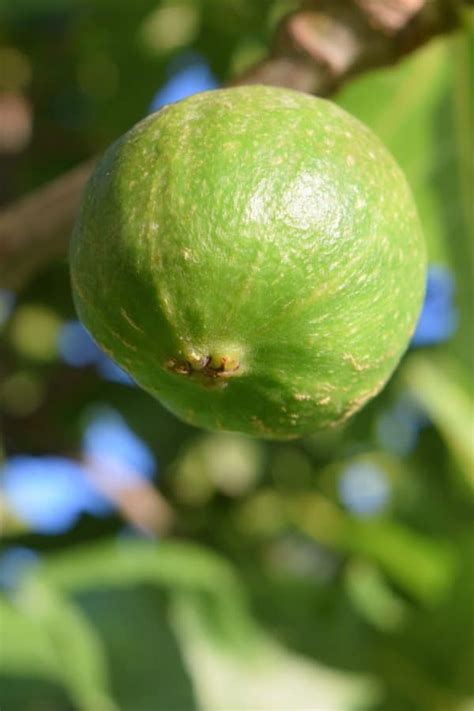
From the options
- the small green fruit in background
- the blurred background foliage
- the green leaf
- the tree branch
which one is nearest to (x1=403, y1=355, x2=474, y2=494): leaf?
the blurred background foliage

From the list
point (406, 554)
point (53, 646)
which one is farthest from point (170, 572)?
point (406, 554)

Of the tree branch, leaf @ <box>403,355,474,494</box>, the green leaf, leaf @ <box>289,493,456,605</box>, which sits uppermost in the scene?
the tree branch

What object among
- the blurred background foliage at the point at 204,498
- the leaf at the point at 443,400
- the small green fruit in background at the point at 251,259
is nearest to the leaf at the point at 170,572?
the blurred background foliage at the point at 204,498

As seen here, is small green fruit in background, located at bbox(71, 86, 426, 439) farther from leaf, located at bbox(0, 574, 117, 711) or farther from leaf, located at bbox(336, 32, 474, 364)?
leaf, located at bbox(0, 574, 117, 711)

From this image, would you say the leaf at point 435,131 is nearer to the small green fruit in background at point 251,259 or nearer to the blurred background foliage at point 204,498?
the blurred background foliage at point 204,498

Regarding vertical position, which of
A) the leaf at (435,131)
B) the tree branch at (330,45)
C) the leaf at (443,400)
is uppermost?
the tree branch at (330,45)

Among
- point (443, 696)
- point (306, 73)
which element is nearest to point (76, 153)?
point (306, 73)

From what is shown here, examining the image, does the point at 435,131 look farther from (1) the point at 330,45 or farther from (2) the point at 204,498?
(2) the point at 204,498
